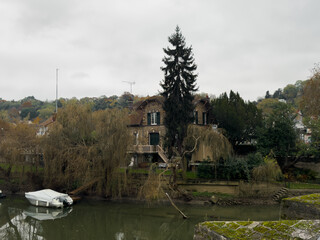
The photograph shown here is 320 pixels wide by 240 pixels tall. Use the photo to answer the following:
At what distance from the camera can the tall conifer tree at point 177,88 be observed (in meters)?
31.8

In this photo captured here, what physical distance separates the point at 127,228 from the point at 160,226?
224 cm

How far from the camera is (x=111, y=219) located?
21.9 meters

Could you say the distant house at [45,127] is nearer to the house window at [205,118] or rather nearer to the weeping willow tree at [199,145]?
the weeping willow tree at [199,145]

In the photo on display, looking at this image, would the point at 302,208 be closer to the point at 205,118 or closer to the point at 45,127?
the point at 205,118

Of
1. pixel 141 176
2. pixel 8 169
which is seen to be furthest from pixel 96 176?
pixel 8 169

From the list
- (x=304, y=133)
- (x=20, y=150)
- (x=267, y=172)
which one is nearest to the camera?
(x=267, y=172)

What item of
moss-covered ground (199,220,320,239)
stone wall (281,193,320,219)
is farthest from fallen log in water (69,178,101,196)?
moss-covered ground (199,220,320,239)

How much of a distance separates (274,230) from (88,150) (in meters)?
22.5

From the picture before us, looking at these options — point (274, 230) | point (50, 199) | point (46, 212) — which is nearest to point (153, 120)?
point (50, 199)

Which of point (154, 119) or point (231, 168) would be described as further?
point (154, 119)

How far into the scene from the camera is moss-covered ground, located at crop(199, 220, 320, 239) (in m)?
4.23

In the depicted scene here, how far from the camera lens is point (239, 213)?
2278 cm

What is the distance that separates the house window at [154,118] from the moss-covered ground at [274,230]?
3313cm

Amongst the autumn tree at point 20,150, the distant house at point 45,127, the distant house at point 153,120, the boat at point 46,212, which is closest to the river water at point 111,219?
the boat at point 46,212
